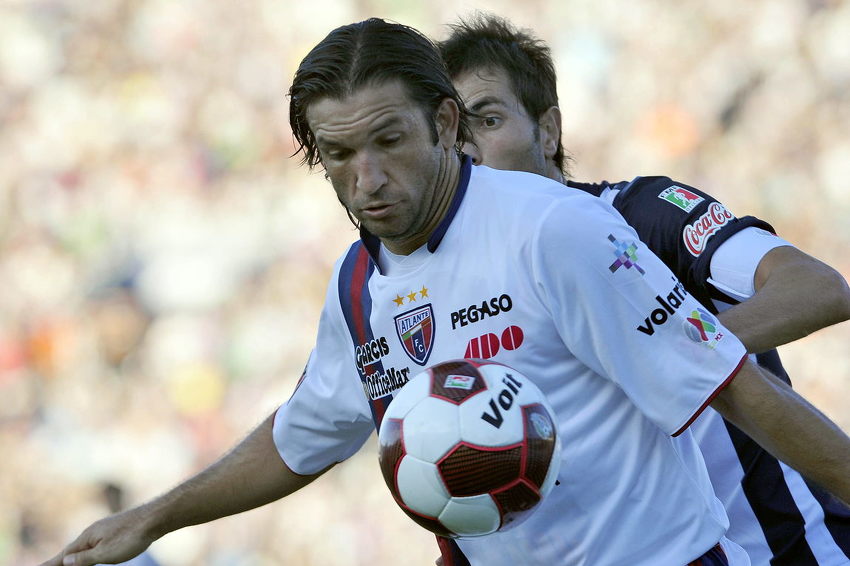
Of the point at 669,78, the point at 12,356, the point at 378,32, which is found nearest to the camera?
the point at 378,32

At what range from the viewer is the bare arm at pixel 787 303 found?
3.06m

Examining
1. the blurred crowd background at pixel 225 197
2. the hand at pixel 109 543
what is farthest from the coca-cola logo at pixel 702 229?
the blurred crowd background at pixel 225 197

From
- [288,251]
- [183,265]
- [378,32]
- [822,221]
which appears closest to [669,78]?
[822,221]

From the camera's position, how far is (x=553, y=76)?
4.45 metres

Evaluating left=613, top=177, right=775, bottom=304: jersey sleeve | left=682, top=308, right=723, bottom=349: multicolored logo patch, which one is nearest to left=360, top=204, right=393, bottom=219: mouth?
left=682, top=308, right=723, bottom=349: multicolored logo patch

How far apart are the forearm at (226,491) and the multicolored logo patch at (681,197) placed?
1.30 m

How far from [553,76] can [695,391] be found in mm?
2200

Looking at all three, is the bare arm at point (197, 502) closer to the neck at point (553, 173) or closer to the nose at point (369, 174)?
the nose at point (369, 174)

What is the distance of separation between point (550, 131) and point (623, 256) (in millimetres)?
1892

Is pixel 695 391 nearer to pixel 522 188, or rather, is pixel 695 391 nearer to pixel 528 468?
pixel 528 468

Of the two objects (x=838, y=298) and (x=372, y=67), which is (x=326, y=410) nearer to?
(x=372, y=67)

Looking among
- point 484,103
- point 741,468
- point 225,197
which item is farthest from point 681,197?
point 225,197

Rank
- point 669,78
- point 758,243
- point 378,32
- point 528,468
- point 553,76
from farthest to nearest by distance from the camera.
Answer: point 669,78 → point 553,76 → point 758,243 → point 378,32 → point 528,468

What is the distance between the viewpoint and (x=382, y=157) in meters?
2.71
